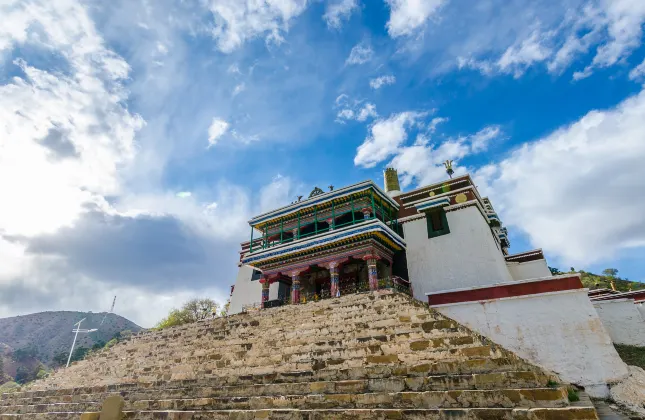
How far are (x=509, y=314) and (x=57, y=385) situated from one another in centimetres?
1821

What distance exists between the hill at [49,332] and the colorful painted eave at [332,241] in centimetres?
9127

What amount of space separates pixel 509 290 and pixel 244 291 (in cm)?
1829

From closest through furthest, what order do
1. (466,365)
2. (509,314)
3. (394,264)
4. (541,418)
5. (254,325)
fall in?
(541,418) < (466,365) < (509,314) < (254,325) < (394,264)

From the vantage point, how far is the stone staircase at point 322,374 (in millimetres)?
6039

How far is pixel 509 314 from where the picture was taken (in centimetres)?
1182

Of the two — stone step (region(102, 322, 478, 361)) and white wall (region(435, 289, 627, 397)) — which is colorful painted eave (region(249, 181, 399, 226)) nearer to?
white wall (region(435, 289, 627, 397))

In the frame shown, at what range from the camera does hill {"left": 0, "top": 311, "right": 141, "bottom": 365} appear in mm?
90812

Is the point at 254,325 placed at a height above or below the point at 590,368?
above

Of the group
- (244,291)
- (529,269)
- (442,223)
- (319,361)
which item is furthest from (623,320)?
(244,291)

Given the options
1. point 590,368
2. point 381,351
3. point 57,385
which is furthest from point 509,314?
point 57,385

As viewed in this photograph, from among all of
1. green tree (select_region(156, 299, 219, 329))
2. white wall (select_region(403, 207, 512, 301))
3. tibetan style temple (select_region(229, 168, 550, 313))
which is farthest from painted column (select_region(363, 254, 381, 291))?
green tree (select_region(156, 299, 219, 329))

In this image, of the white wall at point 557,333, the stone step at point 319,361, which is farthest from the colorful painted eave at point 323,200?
the stone step at point 319,361

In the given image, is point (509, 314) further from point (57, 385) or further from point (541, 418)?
point (57, 385)

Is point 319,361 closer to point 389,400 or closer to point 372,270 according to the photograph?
point 389,400
